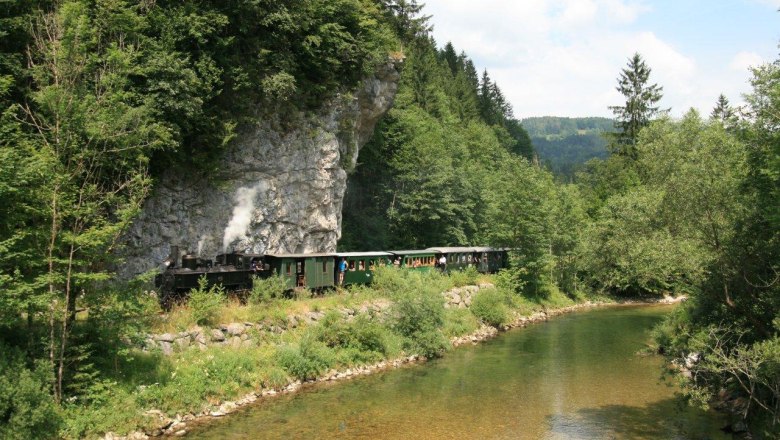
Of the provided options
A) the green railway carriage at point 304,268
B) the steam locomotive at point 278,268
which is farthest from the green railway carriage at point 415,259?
the green railway carriage at point 304,268

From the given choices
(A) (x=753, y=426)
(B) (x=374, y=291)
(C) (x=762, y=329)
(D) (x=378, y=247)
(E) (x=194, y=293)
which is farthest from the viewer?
(D) (x=378, y=247)

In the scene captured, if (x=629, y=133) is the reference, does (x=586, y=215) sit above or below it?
below

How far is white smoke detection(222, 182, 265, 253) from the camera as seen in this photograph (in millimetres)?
31000

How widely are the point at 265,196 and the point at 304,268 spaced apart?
18.9 feet

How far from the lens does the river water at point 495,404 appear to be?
1700cm

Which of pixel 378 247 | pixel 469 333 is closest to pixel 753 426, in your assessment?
pixel 469 333

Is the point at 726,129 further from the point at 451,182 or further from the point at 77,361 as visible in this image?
the point at 451,182

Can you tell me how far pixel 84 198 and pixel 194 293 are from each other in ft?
21.0

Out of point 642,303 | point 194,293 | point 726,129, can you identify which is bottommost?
point 642,303

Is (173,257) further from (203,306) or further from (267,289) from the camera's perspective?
(203,306)

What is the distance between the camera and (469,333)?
32.9m

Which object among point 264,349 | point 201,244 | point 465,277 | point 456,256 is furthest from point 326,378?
point 456,256

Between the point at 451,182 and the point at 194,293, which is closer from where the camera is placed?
the point at 194,293

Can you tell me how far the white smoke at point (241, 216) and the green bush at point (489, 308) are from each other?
15.6 m
